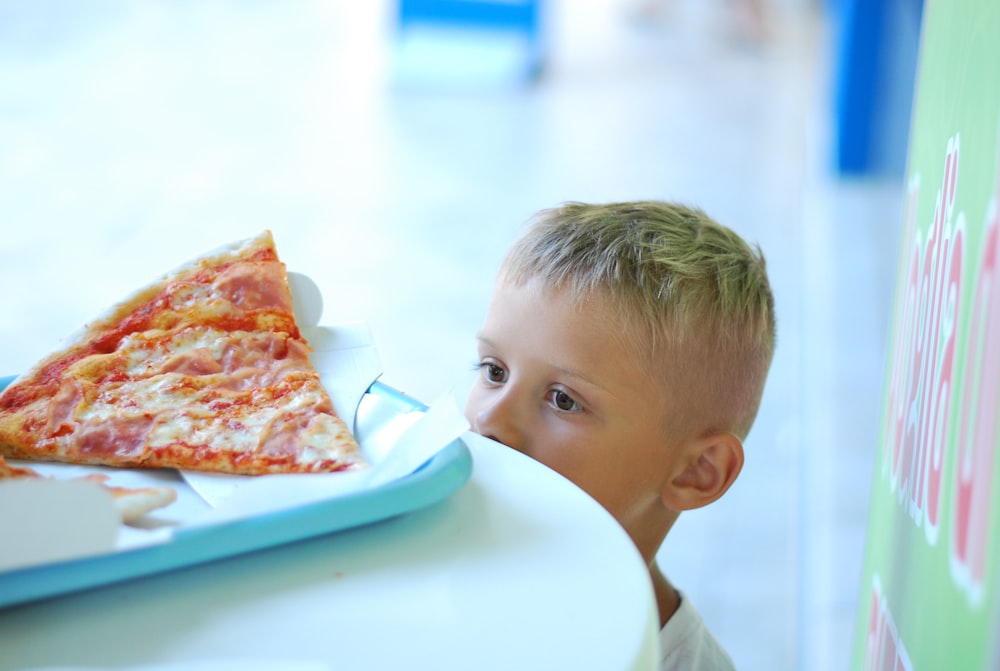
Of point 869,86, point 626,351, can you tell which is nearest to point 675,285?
point 626,351

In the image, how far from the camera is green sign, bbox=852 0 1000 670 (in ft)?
1.58

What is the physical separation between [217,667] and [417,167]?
266 centimetres

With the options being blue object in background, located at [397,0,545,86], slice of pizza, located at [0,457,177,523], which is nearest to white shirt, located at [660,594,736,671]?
slice of pizza, located at [0,457,177,523]

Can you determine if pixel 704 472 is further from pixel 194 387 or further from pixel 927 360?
pixel 194 387

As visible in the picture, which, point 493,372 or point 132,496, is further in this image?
point 493,372

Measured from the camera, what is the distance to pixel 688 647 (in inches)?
38.5

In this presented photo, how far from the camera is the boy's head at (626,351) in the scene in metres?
0.91

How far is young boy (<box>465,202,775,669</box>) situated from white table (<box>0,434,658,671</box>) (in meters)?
0.32

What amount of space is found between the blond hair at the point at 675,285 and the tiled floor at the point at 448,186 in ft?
2.23

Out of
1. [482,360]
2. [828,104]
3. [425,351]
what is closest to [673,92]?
[828,104]

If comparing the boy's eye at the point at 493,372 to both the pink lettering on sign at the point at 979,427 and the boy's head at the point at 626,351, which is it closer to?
the boy's head at the point at 626,351

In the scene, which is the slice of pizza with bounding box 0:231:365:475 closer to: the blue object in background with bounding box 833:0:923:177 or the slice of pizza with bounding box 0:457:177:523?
the slice of pizza with bounding box 0:457:177:523

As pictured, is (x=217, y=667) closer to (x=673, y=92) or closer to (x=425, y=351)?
(x=425, y=351)

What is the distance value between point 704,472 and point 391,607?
52cm
